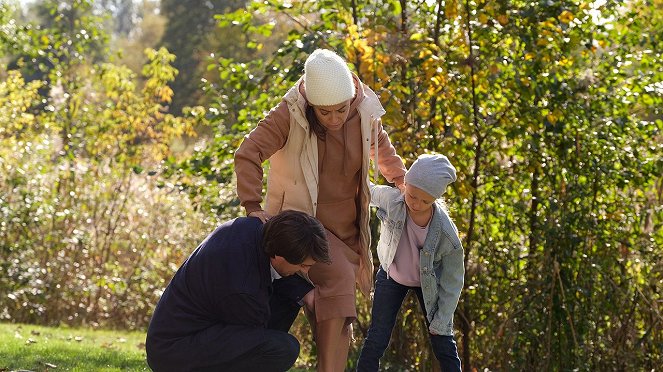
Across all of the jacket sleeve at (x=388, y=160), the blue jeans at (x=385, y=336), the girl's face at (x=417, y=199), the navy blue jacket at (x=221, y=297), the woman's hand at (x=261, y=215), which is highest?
the jacket sleeve at (x=388, y=160)

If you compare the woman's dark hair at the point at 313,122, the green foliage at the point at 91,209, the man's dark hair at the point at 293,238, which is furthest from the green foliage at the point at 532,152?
the green foliage at the point at 91,209

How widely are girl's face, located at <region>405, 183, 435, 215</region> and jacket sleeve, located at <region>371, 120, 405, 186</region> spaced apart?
255 millimetres

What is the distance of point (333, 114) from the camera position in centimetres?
495

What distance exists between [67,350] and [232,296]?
4.07m

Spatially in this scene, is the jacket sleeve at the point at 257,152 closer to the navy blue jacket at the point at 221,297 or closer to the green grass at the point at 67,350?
the navy blue jacket at the point at 221,297

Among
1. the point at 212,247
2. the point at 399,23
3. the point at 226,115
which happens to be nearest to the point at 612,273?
the point at 399,23

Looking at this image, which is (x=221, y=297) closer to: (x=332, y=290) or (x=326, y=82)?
(x=332, y=290)

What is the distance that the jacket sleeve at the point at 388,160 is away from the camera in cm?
554

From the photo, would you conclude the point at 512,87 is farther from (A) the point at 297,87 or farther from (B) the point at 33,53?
(B) the point at 33,53

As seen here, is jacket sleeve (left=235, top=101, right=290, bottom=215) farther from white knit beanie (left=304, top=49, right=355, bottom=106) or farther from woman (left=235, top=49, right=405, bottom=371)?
white knit beanie (left=304, top=49, right=355, bottom=106)

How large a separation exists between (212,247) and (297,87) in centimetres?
99

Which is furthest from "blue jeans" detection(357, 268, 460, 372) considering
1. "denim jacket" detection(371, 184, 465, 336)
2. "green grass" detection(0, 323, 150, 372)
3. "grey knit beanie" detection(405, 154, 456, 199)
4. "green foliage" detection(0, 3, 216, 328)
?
"green foliage" detection(0, 3, 216, 328)

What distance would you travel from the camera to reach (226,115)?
8.74 meters

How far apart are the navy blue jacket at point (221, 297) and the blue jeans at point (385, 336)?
107 centimetres
